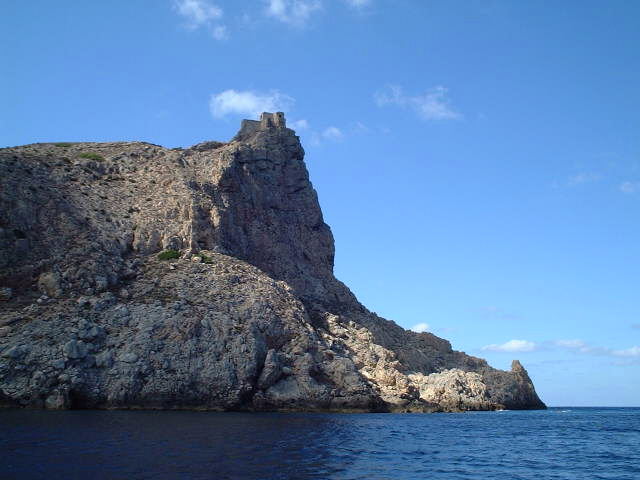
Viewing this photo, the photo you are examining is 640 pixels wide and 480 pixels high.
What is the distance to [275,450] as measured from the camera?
1304 inches

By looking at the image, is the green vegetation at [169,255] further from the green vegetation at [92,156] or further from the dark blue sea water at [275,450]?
the dark blue sea water at [275,450]

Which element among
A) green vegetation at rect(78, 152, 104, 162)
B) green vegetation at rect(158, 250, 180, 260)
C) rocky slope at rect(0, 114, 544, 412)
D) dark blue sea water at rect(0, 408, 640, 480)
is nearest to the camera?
dark blue sea water at rect(0, 408, 640, 480)

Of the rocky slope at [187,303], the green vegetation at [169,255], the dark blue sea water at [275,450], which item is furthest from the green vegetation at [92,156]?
the dark blue sea water at [275,450]

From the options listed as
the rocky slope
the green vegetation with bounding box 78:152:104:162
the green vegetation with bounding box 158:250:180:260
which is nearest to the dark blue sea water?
the rocky slope

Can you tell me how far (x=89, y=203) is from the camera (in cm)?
7625

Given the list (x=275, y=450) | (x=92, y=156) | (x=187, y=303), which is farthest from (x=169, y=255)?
(x=275, y=450)

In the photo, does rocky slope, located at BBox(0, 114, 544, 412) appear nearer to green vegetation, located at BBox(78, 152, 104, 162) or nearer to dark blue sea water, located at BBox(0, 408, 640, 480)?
green vegetation, located at BBox(78, 152, 104, 162)

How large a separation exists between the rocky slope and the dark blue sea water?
16.6ft

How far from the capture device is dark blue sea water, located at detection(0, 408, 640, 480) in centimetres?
2670

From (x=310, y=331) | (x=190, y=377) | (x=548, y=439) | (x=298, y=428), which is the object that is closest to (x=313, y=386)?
(x=310, y=331)

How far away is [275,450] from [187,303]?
109 ft

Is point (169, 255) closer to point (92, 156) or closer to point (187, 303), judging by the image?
point (187, 303)

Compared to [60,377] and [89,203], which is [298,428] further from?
[89,203]

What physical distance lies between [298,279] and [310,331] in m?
25.6
